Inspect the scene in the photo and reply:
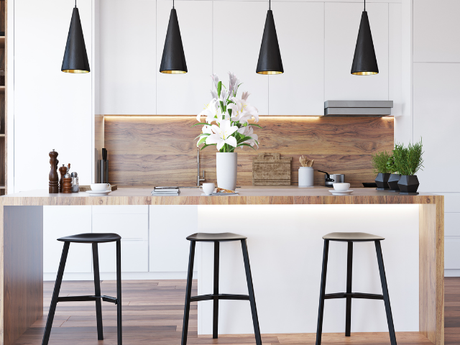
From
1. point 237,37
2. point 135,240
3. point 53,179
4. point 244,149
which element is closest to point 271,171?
point 244,149

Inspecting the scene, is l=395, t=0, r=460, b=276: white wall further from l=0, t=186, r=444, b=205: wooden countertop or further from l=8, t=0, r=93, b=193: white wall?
l=8, t=0, r=93, b=193: white wall

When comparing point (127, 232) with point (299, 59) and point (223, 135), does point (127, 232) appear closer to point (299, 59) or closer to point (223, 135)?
point (223, 135)

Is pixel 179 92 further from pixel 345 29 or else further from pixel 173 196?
pixel 173 196

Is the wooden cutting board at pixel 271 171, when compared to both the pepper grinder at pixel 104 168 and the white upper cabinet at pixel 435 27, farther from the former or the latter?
the white upper cabinet at pixel 435 27

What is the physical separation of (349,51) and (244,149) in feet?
4.96

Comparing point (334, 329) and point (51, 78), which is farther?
point (51, 78)

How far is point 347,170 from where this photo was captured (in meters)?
4.96

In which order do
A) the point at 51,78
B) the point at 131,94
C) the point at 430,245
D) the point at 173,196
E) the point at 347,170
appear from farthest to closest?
the point at 347,170 → the point at 131,94 → the point at 51,78 → the point at 430,245 → the point at 173,196

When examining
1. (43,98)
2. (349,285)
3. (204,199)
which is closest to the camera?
(204,199)

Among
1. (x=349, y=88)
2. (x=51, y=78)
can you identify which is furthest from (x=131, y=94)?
(x=349, y=88)

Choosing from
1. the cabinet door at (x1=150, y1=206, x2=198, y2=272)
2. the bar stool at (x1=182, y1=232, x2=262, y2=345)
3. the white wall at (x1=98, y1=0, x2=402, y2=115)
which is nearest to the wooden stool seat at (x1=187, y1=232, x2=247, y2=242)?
the bar stool at (x1=182, y1=232, x2=262, y2=345)

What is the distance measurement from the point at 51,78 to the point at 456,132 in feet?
13.3

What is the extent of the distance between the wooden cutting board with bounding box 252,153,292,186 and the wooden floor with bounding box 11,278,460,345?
5.03 ft

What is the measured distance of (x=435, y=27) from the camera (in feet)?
14.5
